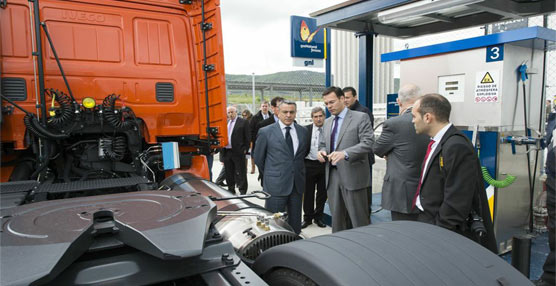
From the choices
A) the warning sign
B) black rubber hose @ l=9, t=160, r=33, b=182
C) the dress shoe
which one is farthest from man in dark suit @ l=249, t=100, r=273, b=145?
black rubber hose @ l=9, t=160, r=33, b=182

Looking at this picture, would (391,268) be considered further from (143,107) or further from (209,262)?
(143,107)

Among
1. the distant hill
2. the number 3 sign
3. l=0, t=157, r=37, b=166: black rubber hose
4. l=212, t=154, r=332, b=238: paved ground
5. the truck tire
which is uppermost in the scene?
the distant hill

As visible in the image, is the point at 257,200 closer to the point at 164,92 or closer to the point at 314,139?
the point at 314,139

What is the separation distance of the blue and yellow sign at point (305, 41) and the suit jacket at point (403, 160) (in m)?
3.34

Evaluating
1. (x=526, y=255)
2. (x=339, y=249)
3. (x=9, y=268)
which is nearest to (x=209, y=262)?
(x=339, y=249)

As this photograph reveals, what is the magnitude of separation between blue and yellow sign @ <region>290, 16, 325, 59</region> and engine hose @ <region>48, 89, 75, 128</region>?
4103mm

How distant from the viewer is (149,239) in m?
1.14

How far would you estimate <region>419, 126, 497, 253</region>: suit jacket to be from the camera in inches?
82.5

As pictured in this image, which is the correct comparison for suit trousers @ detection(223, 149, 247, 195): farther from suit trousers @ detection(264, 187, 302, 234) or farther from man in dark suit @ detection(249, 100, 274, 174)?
suit trousers @ detection(264, 187, 302, 234)

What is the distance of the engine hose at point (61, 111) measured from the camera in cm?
270

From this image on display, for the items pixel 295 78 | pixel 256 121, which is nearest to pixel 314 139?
pixel 256 121

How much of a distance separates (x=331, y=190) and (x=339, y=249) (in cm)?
245

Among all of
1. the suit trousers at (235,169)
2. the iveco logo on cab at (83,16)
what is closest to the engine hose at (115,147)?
the iveco logo on cab at (83,16)

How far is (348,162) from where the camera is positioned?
136 inches
